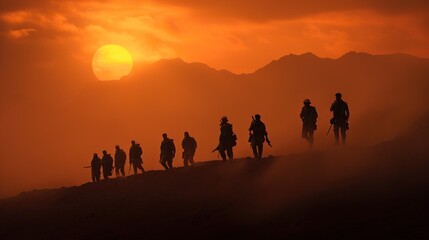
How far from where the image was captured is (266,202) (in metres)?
25.2

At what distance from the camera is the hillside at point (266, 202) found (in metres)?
20.8

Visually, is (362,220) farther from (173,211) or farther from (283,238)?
(173,211)

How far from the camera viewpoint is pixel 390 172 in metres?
24.9

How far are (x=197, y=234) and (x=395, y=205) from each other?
6285mm

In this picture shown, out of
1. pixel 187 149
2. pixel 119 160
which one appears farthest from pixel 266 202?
pixel 119 160

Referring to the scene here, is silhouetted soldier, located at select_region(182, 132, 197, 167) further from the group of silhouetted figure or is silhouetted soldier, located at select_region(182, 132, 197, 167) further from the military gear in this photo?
the military gear

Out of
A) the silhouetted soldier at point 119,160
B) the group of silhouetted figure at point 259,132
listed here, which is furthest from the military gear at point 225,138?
the silhouetted soldier at point 119,160

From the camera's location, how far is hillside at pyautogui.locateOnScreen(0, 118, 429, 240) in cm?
2084

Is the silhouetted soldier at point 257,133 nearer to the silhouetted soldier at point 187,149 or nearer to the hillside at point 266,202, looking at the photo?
the hillside at point 266,202

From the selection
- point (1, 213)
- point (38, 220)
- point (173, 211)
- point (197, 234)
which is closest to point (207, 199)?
point (173, 211)

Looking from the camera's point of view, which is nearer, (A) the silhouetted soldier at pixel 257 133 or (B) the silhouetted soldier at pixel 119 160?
(A) the silhouetted soldier at pixel 257 133

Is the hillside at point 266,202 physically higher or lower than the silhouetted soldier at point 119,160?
lower

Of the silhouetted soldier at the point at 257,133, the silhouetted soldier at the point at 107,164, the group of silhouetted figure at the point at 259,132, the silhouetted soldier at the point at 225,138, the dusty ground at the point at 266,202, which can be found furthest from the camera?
the silhouetted soldier at the point at 107,164

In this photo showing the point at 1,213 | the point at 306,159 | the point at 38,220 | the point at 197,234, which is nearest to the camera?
the point at 197,234
